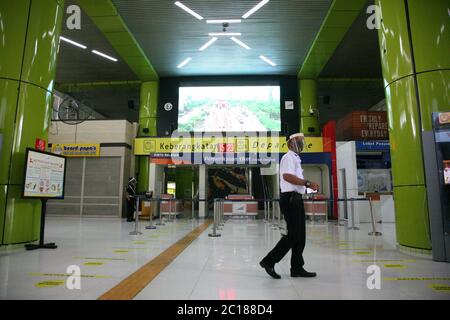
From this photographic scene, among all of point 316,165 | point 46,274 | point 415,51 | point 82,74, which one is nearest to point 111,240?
point 46,274

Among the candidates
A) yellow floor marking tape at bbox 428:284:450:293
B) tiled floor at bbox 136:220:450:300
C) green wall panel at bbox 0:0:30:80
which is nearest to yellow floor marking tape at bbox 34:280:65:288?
tiled floor at bbox 136:220:450:300

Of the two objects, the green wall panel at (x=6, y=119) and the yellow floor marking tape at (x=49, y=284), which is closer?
the yellow floor marking tape at (x=49, y=284)

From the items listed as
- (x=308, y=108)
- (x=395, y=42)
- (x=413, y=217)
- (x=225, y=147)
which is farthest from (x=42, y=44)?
(x=308, y=108)

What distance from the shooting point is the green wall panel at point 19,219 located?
4355 millimetres

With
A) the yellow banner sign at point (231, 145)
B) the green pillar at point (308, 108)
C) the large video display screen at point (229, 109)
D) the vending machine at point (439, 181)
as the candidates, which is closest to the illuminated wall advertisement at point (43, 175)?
the vending machine at point (439, 181)

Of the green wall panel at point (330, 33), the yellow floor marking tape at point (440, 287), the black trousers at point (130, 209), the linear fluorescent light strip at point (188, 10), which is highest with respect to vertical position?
the linear fluorescent light strip at point (188, 10)

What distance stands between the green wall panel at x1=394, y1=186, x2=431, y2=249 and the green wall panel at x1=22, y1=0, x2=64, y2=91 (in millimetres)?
5708

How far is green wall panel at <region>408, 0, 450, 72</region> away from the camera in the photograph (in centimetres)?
430

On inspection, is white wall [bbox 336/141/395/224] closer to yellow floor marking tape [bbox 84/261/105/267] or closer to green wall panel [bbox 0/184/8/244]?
yellow floor marking tape [bbox 84/261/105/267]

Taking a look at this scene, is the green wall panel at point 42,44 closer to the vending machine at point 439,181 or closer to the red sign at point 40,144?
the red sign at point 40,144

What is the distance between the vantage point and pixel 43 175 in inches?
187

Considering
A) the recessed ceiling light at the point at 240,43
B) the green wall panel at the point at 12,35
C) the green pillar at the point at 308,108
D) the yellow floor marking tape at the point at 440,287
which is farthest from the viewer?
the green pillar at the point at 308,108

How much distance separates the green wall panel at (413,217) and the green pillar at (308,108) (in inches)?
322

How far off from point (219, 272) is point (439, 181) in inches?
118
